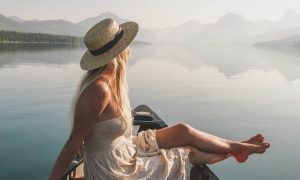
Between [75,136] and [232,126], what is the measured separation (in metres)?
11.8

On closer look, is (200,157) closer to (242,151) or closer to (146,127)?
(242,151)

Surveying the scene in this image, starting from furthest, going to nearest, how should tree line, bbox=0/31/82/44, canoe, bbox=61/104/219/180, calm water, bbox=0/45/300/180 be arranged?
tree line, bbox=0/31/82/44
calm water, bbox=0/45/300/180
canoe, bbox=61/104/219/180

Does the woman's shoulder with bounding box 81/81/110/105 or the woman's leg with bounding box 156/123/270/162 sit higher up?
the woman's shoulder with bounding box 81/81/110/105

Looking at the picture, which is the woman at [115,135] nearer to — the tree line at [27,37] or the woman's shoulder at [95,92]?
the woman's shoulder at [95,92]

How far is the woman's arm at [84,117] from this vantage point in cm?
421

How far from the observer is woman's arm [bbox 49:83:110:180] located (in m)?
4.21

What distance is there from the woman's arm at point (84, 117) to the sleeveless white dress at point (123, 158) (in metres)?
0.23

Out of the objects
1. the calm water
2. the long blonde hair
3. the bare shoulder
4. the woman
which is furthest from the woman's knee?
the calm water

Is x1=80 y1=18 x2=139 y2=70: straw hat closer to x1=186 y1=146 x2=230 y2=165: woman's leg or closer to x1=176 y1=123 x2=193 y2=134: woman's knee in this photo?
x1=176 y1=123 x2=193 y2=134: woman's knee

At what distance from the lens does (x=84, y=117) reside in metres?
4.26

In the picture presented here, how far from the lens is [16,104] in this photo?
62.6 feet

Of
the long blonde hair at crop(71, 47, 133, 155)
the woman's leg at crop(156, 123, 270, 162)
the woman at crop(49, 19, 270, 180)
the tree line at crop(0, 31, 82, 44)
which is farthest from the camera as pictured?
the tree line at crop(0, 31, 82, 44)

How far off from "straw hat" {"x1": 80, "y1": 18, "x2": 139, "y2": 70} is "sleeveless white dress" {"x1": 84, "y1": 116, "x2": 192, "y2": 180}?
65 cm

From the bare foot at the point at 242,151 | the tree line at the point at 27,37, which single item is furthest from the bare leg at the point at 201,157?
the tree line at the point at 27,37
